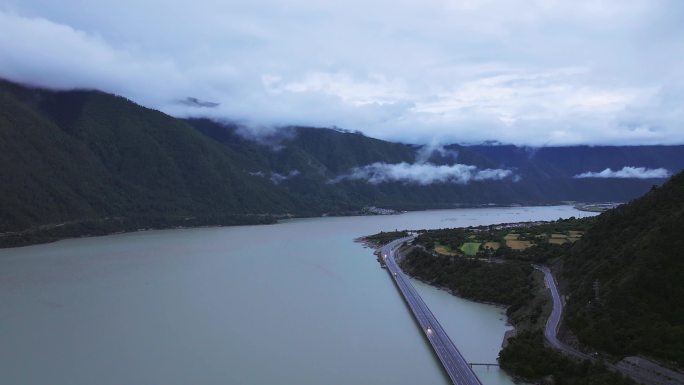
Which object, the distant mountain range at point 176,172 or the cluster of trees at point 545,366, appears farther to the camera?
the distant mountain range at point 176,172

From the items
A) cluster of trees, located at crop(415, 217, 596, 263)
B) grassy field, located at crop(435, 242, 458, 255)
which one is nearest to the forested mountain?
cluster of trees, located at crop(415, 217, 596, 263)

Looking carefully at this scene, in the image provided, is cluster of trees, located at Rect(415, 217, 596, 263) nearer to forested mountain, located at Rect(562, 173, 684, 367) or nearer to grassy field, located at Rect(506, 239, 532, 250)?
grassy field, located at Rect(506, 239, 532, 250)

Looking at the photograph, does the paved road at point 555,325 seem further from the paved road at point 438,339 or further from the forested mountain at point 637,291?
the paved road at point 438,339

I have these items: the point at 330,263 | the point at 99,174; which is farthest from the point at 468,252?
the point at 99,174

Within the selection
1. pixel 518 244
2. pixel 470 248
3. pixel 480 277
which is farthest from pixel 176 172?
pixel 480 277

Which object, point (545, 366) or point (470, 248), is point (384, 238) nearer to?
point (470, 248)

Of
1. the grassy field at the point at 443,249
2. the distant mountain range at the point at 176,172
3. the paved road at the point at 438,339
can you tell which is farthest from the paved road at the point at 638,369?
the distant mountain range at the point at 176,172
